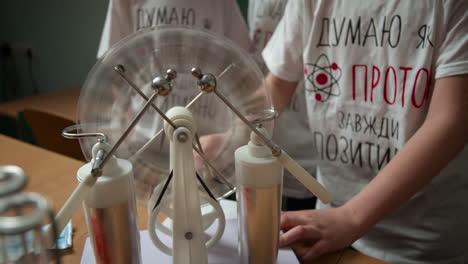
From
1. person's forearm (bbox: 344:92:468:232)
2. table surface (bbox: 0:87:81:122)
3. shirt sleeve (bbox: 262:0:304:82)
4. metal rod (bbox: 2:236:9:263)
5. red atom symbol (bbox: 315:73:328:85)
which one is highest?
shirt sleeve (bbox: 262:0:304:82)

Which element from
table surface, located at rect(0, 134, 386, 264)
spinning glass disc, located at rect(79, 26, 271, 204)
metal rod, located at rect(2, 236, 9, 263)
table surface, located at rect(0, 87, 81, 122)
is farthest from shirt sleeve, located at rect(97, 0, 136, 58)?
metal rod, located at rect(2, 236, 9, 263)

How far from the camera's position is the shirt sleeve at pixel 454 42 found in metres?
0.57

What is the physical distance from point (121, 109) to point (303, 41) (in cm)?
45

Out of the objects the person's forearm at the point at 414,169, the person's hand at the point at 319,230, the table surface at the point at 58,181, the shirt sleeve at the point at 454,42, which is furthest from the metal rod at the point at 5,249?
the shirt sleeve at the point at 454,42

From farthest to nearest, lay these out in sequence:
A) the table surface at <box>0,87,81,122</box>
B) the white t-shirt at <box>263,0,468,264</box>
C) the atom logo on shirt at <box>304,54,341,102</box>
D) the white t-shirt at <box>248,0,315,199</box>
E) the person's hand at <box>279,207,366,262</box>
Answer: the table surface at <box>0,87,81,122</box> → the white t-shirt at <box>248,0,315,199</box> → the atom logo on shirt at <box>304,54,341,102</box> → the white t-shirt at <box>263,0,468,264</box> → the person's hand at <box>279,207,366,262</box>

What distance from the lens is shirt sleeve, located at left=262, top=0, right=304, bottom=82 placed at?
751mm

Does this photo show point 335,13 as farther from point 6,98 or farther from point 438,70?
point 6,98

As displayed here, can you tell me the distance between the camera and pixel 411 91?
65 centimetres

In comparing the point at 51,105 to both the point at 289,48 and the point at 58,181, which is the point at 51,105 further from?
the point at 289,48

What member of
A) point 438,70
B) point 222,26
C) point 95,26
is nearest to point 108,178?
point 438,70

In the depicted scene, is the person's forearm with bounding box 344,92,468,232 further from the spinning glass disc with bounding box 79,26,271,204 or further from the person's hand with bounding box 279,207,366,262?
the spinning glass disc with bounding box 79,26,271,204

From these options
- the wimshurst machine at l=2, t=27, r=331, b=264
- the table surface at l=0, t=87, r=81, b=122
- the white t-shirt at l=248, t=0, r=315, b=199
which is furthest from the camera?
the table surface at l=0, t=87, r=81, b=122

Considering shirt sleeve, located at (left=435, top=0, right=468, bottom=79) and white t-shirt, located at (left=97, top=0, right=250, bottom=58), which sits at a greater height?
white t-shirt, located at (left=97, top=0, right=250, bottom=58)

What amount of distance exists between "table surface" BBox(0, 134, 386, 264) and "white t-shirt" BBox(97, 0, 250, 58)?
A: 31 cm
